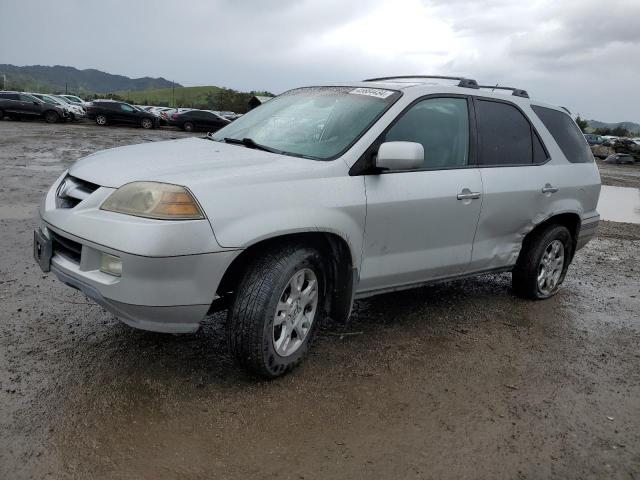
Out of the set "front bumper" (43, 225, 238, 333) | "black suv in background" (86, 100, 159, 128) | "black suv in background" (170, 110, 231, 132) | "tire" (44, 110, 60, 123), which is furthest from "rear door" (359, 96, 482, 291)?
"tire" (44, 110, 60, 123)

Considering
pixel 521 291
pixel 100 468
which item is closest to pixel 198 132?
pixel 521 291

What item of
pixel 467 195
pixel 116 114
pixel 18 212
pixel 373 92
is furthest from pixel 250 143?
pixel 116 114

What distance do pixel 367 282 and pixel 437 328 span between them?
1022 mm

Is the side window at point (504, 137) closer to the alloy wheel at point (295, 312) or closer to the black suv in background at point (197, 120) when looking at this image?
the alloy wheel at point (295, 312)

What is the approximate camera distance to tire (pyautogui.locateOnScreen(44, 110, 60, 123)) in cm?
2905

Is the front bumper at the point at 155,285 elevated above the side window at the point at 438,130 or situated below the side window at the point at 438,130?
below

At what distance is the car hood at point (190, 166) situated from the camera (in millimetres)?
2975

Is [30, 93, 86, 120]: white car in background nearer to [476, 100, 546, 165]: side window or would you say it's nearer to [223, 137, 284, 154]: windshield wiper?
[223, 137, 284, 154]: windshield wiper

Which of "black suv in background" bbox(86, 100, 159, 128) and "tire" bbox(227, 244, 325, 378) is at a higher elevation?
"black suv in background" bbox(86, 100, 159, 128)

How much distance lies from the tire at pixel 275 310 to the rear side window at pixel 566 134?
9.23 ft

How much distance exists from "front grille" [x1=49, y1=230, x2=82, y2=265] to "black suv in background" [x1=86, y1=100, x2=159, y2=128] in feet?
95.9

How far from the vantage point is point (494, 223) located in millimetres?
4320

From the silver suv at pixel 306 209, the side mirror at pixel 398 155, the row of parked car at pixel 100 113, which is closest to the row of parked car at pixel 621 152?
the row of parked car at pixel 100 113

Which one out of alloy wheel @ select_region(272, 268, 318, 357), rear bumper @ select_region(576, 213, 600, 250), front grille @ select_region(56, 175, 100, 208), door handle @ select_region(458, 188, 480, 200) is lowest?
alloy wheel @ select_region(272, 268, 318, 357)
